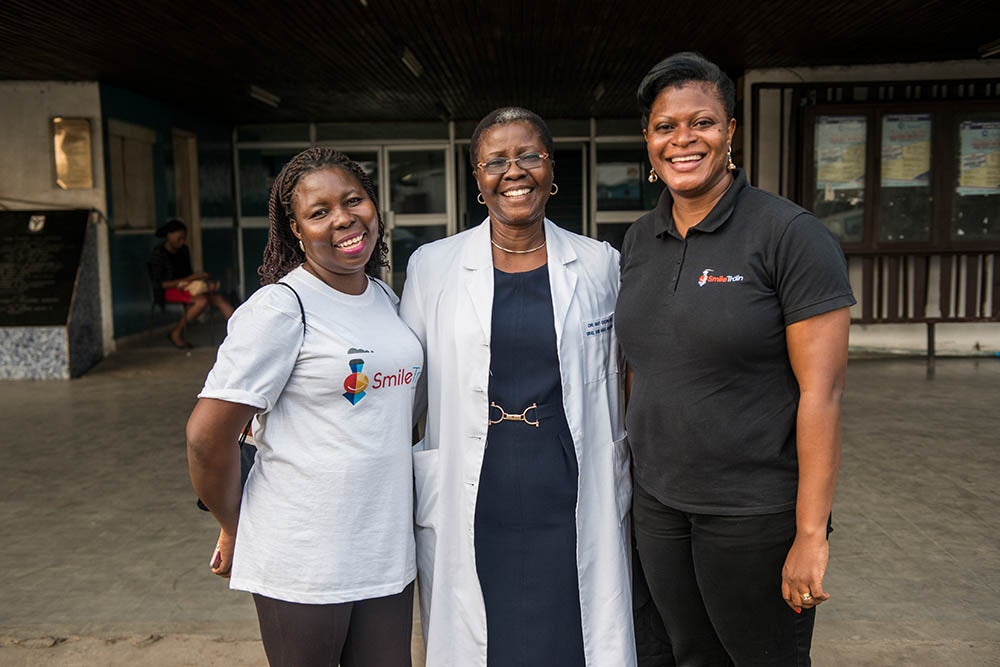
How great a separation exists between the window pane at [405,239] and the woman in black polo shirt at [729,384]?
40.3 feet

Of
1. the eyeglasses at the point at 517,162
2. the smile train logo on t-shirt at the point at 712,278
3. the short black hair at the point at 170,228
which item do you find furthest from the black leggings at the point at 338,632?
the short black hair at the point at 170,228

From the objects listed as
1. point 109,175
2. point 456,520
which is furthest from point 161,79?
point 456,520

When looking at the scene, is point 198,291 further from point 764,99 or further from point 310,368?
point 310,368

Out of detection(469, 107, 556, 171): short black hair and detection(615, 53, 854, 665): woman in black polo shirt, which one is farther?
detection(469, 107, 556, 171): short black hair

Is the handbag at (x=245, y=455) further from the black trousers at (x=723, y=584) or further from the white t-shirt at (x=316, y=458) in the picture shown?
the black trousers at (x=723, y=584)

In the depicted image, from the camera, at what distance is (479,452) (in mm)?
2221

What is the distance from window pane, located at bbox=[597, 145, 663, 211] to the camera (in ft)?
45.9

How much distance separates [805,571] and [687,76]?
1.10 metres

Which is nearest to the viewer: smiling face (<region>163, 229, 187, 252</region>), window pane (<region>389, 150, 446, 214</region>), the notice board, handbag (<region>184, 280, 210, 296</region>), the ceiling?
the ceiling

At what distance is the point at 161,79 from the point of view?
968cm

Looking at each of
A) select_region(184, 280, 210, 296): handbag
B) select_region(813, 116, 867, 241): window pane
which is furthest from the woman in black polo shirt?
select_region(184, 280, 210, 296): handbag

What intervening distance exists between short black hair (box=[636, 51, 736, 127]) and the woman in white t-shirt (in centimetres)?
74

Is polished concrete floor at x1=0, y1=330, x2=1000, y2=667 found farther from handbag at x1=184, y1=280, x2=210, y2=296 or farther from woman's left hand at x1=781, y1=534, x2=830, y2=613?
handbag at x1=184, y1=280, x2=210, y2=296

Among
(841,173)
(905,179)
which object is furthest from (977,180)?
(841,173)
